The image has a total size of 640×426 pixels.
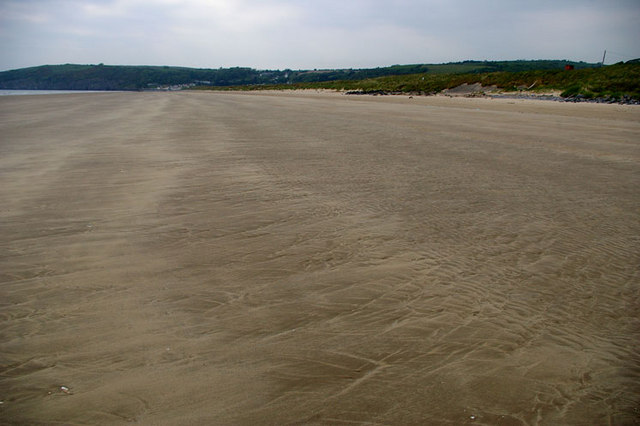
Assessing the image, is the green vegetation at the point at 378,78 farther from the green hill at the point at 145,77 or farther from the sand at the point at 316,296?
the sand at the point at 316,296

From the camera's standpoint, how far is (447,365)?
2.27 meters

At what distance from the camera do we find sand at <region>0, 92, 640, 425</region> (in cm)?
203

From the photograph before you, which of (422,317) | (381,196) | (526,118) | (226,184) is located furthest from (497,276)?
(526,118)

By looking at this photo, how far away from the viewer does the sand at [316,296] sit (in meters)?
2.03

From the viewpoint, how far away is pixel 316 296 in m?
2.96

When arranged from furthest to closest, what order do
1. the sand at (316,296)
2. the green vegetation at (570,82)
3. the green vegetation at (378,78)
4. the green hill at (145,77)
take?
1. the green hill at (145,77)
2. the green vegetation at (378,78)
3. the green vegetation at (570,82)
4. the sand at (316,296)

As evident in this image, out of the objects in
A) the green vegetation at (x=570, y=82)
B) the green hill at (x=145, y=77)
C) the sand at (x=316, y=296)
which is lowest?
the sand at (x=316, y=296)

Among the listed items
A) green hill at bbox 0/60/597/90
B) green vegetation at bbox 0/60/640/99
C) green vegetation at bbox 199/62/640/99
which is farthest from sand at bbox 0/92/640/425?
green hill at bbox 0/60/597/90

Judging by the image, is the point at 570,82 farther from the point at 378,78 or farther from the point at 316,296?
the point at 316,296

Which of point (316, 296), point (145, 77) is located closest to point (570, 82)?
point (316, 296)

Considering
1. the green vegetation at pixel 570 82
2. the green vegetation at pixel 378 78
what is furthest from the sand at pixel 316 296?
the green vegetation at pixel 378 78

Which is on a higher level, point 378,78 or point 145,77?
point 145,77

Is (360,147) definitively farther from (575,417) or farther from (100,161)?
(575,417)

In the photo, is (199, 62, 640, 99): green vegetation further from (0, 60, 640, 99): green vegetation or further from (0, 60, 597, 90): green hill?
(0, 60, 597, 90): green hill
